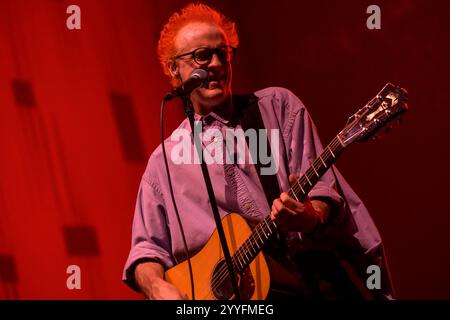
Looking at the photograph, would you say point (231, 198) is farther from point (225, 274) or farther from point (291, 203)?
point (291, 203)

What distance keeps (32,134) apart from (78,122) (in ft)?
0.70

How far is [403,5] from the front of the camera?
268cm

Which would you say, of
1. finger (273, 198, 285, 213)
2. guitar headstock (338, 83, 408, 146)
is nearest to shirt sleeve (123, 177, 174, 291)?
finger (273, 198, 285, 213)

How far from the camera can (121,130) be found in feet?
9.38

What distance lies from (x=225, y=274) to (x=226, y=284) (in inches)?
1.2

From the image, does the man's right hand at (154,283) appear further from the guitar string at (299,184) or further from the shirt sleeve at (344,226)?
the shirt sleeve at (344,226)

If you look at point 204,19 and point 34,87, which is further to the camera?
point 34,87

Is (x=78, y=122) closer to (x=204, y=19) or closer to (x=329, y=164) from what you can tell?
(x=204, y=19)

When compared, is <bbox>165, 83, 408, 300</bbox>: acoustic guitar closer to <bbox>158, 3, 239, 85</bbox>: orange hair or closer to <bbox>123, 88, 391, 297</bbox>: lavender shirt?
<bbox>123, 88, 391, 297</bbox>: lavender shirt

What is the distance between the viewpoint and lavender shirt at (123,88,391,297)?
1.93 metres

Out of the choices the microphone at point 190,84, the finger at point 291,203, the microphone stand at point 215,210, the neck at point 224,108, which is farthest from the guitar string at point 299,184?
the neck at point 224,108
